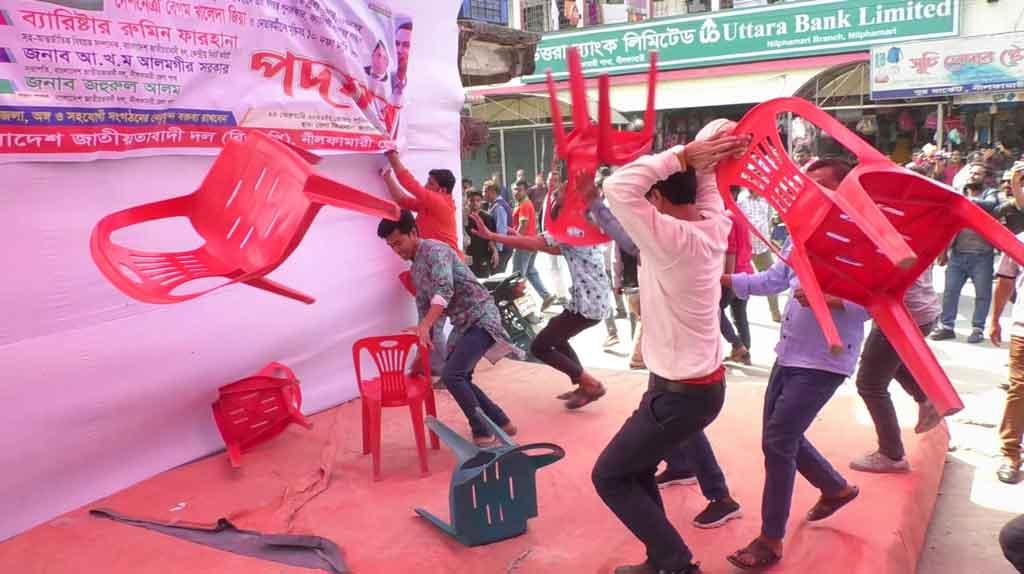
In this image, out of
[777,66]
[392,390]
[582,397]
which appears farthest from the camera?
[777,66]

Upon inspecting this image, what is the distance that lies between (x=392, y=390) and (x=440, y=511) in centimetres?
76

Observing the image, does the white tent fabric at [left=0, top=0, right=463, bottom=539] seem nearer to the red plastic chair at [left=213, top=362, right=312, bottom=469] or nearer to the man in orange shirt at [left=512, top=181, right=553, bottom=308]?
the red plastic chair at [left=213, top=362, right=312, bottom=469]

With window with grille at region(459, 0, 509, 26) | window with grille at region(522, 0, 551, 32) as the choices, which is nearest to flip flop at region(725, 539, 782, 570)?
window with grille at region(459, 0, 509, 26)

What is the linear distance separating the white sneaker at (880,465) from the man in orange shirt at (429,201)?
2626 mm

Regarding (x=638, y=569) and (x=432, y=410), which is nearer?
(x=638, y=569)

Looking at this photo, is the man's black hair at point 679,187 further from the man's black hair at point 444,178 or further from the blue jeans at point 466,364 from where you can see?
the man's black hair at point 444,178

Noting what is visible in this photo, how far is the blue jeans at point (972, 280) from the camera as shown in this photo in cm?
676

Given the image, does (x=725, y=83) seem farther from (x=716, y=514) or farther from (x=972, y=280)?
(x=716, y=514)

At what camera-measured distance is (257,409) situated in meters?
4.41

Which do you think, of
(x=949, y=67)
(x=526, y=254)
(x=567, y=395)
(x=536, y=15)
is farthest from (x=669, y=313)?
(x=536, y=15)

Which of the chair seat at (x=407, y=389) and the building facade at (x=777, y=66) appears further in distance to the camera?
the building facade at (x=777, y=66)

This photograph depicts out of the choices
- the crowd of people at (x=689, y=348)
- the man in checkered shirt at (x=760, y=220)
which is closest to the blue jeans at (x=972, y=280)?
the man in checkered shirt at (x=760, y=220)

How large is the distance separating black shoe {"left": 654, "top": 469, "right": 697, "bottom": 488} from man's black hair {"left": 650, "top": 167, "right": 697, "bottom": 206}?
1.61 meters

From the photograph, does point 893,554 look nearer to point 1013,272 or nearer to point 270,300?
point 1013,272
